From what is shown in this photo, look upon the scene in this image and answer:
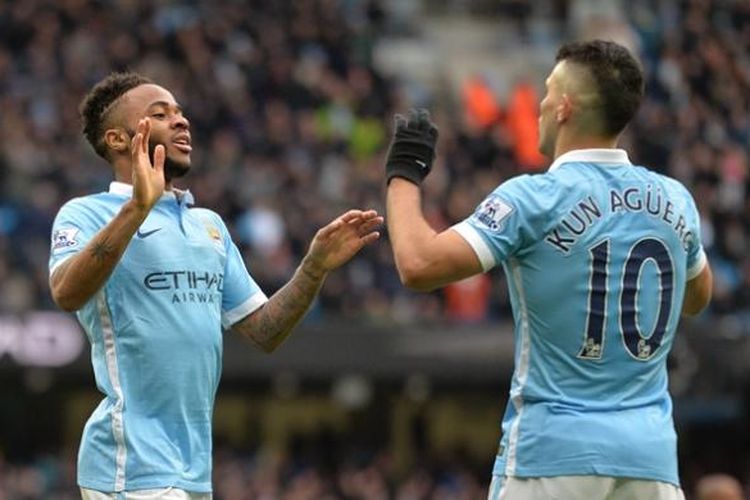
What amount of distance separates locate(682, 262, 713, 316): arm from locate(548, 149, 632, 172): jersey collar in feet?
2.16

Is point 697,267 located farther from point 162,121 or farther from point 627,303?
point 162,121

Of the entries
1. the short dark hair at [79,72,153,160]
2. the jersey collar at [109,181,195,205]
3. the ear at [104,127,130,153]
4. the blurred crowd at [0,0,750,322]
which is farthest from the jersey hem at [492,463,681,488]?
the blurred crowd at [0,0,750,322]

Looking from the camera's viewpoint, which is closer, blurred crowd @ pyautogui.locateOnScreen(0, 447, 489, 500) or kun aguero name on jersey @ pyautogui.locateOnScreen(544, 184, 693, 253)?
kun aguero name on jersey @ pyautogui.locateOnScreen(544, 184, 693, 253)

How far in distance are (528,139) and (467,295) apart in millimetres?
4105

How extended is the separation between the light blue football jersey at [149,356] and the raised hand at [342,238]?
44 centimetres

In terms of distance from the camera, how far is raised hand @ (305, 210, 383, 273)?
23.4 feet

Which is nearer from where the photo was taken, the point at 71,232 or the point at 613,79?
the point at 613,79

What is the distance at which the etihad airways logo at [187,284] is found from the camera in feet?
22.6

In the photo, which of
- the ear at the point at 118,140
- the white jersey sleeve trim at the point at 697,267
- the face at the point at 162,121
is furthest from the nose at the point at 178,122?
the white jersey sleeve trim at the point at 697,267

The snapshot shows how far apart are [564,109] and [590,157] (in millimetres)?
180

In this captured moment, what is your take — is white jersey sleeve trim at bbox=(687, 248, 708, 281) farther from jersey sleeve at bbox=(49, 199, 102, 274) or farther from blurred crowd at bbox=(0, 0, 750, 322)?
blurred crowd at bbox=(0, 0, 750, 322)

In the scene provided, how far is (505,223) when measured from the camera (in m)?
6.34

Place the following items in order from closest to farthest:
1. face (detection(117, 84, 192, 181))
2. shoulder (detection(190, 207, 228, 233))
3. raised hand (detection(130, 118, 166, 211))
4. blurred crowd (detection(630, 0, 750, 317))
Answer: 1. raised hand (detection(130, 118, 166, 211))
2. face (detection(117, 84, 192, 181))
3. shoulder (detection(190, 207, 228, 233))
4. blurred crowd (detection(630, 0, 750, 317))

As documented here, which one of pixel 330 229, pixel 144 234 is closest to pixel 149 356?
pixel 144 234
